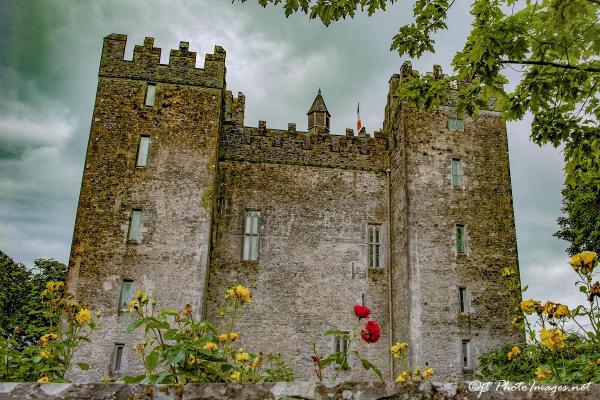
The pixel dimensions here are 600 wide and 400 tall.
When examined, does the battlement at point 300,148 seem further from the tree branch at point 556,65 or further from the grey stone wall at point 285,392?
the grey stone wall at point 285,392

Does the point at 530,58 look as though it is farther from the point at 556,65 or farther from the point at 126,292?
the point at 126,292

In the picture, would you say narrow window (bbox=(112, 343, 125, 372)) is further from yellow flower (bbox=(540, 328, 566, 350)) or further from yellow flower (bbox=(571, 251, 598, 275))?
yellow flower (bbox=(571, 251, 598, 275))

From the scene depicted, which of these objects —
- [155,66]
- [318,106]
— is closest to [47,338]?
[155,66]

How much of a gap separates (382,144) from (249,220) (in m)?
6.88

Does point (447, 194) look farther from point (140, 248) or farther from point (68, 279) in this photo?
point (68, 279)

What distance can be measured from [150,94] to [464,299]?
14.6m

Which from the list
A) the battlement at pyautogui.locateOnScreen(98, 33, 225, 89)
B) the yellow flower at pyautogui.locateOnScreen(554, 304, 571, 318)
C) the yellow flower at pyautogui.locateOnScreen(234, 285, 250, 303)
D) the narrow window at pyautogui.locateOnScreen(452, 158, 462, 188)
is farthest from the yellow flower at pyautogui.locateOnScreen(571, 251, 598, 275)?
the battlement at pyautogui.locateOnScreen(98, 33, 225, 89)

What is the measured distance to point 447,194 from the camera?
1916cm

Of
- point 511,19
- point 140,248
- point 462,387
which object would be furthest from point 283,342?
point 462,387

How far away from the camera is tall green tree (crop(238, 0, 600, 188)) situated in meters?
5.96

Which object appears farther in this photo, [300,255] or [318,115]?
[318,115]

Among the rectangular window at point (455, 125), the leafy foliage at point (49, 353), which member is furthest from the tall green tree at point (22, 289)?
the leafy foliage at point (49, 353)

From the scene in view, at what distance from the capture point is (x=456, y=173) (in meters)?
19.6

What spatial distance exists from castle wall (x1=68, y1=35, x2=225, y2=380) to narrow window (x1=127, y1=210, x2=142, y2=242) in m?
0.16
